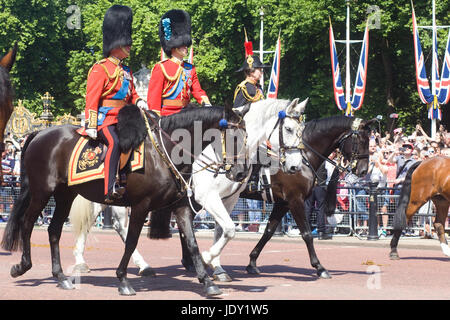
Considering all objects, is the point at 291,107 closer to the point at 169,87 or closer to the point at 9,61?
the point at 169,87

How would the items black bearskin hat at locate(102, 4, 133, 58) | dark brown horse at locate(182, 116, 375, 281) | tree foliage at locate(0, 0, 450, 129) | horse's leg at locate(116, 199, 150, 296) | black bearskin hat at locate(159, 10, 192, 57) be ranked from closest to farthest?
1. horse's leg at locate(116, 199, 150, 296)
2. black bearskin hat at locate(102, 4, 133, 58)
3. black bearskin hat at locate(159, 10, 192, 57)
4. dark brown horse at locate(182, 116, 375, 281)
5. tree foliage at locate(0, 0, 450, 129)

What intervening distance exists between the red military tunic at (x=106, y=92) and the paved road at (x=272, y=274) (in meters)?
2.03

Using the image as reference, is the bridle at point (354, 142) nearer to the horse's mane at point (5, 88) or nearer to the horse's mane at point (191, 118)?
the horse's mane at point (191, 118)

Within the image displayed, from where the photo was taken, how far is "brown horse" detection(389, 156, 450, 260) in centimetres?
1445

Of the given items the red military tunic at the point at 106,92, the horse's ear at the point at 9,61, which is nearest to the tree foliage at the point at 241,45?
the red military tunic at the point at 106,92

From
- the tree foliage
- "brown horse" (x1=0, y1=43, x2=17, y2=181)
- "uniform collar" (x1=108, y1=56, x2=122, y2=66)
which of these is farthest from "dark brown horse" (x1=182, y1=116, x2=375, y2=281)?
the tree foliage

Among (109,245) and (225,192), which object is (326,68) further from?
(225,192)

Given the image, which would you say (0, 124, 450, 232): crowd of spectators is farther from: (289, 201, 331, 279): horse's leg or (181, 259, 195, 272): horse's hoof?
(181, 259, 195, 272): horse's hoof

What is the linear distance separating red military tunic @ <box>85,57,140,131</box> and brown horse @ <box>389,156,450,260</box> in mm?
6367

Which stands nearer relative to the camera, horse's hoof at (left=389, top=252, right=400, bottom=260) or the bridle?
the bridle

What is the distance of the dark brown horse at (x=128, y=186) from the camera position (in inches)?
368
